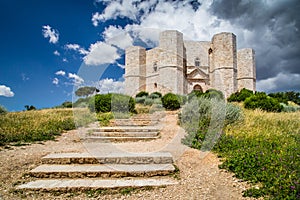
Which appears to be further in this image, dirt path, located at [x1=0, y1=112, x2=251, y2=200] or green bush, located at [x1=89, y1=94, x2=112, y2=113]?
green bush, located at [x1=89, y1=94, x2=112, y2=113]

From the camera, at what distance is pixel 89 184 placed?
2.81m

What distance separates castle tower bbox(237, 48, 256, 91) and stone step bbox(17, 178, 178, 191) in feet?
79.2

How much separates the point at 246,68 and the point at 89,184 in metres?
25.0

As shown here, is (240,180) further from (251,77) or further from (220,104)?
(251,77)

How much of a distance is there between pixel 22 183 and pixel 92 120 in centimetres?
471

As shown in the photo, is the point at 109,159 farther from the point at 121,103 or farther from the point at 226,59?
the point at 226,59

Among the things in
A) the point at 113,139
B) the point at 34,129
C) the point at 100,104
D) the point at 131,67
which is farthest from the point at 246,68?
the point at 34,129

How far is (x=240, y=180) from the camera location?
111 inches

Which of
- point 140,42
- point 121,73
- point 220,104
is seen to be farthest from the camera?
point 220,104

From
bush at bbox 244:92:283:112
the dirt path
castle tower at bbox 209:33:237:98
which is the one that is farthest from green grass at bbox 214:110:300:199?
castle tower at bbox 209:33:237:98

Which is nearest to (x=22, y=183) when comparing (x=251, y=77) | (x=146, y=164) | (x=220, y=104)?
(x=146, y=164)

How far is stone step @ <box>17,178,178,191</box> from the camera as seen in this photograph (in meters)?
2.73

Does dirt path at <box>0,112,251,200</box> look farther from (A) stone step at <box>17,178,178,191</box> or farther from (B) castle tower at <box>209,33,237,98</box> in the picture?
(B) castle tower at <box>209,33,237,98</box>

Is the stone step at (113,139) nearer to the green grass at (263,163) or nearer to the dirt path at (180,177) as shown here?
the dirt path at (180,177)
